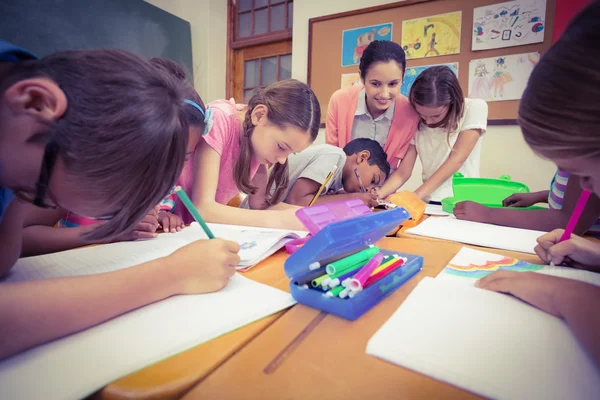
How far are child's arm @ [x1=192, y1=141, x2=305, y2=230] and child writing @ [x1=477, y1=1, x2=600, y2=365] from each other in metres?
0.56

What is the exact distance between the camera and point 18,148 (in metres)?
0.35

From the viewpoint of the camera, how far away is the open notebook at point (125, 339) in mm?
277

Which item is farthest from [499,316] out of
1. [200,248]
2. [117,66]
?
[117,66]

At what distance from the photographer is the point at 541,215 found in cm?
91

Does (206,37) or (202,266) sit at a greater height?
(206,37)

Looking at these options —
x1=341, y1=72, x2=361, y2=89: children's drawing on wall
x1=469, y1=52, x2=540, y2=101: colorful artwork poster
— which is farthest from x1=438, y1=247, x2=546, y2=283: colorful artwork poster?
x1=341, y1=72, x2=361, y2=89: children's drawing on wall

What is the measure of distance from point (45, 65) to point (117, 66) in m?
0.07

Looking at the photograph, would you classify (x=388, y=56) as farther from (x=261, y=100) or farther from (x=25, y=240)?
(x=25, y=240)

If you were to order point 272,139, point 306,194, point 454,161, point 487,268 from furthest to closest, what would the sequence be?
point 454,161, point 306,194, point 272,139, point 487,268

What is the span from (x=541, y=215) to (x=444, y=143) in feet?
2.44

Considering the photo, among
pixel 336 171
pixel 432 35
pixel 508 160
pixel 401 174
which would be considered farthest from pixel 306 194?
pixel 432 35

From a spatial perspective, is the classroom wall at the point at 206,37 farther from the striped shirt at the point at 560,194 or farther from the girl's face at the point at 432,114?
the striped shirt at the point at 560,194

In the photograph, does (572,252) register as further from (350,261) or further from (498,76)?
(498,76)

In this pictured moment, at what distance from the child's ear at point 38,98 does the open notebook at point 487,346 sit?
40cm
